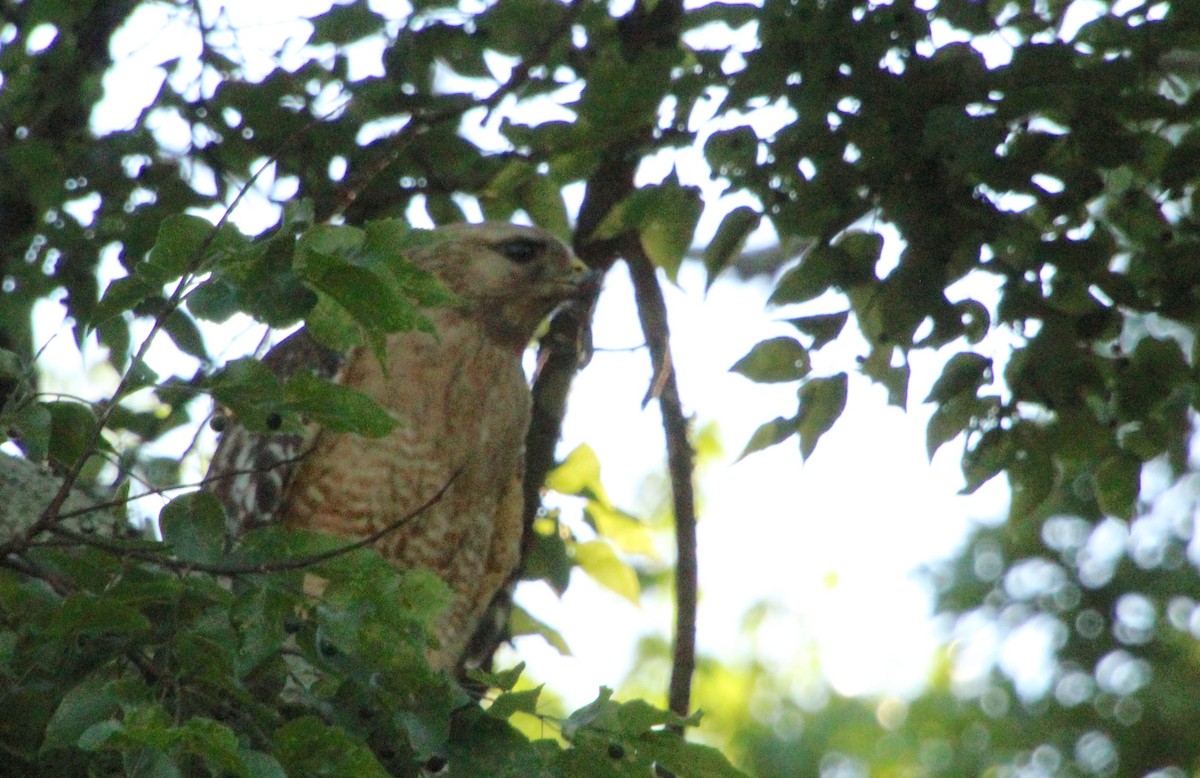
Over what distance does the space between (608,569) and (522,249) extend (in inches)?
44.3

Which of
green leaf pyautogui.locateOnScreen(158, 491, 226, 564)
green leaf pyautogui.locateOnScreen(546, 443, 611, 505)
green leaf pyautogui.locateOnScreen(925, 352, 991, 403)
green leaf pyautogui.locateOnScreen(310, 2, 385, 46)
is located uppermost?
green leaf pyautogui.locateOnScreen(310, 2, 385, 46)

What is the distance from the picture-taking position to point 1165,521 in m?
9.55

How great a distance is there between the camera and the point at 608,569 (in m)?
4.70

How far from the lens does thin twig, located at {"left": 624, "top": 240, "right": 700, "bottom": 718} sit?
14.2 feet

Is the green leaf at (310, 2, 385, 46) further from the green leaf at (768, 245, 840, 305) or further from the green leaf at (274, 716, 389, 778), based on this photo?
the green leaf at (274, 716, 389, 778)

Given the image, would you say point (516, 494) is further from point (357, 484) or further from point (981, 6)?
point (981, 6)

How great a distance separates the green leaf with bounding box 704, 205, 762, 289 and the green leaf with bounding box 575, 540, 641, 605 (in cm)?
129

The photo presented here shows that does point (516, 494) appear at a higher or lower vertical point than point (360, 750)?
higher

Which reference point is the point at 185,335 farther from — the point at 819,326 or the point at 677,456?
the point at 677,456

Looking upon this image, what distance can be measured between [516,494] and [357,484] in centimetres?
55

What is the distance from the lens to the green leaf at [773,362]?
3.62 meters

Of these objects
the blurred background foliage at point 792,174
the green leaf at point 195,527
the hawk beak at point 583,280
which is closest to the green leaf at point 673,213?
the blurred background foliage at point 792,174

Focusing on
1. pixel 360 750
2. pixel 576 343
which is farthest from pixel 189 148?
pixel 360 750

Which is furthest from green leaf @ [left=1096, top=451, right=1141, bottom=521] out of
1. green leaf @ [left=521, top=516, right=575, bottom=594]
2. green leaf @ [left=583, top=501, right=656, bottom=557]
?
green leaf @ [left=521, top=516, right=575, bottom=594]
